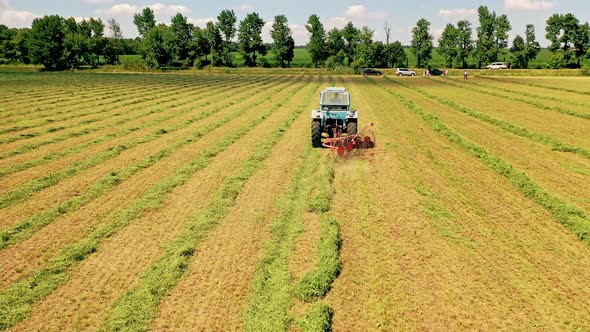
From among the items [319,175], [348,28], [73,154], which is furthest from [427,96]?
[348,28]

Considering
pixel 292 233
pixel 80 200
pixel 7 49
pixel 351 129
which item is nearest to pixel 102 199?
pixel 80 200

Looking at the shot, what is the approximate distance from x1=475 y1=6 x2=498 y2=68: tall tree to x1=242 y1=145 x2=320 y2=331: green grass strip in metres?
93.5

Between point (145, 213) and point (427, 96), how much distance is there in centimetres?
3011

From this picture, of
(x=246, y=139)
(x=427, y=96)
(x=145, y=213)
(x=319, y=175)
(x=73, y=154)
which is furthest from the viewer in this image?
(x=427, y=96)

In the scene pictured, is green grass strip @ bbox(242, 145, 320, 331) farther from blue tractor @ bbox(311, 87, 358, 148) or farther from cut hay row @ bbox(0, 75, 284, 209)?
cut hay row @ bbox(0, 75, 284, 209)

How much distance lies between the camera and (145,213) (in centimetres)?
932

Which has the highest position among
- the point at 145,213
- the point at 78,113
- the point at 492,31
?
the point at 492,31

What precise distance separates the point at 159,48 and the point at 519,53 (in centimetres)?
8350

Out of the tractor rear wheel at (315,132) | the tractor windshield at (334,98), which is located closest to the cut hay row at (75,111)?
the tractor rear wheel at (315,132)

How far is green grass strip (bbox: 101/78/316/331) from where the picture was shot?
559 centimetres

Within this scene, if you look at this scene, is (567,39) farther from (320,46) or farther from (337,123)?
(337,123)

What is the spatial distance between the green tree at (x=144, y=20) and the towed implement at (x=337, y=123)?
137345 millimetres

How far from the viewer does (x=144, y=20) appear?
444 ft

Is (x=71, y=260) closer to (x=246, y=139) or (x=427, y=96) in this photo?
(x=246, y=139)
